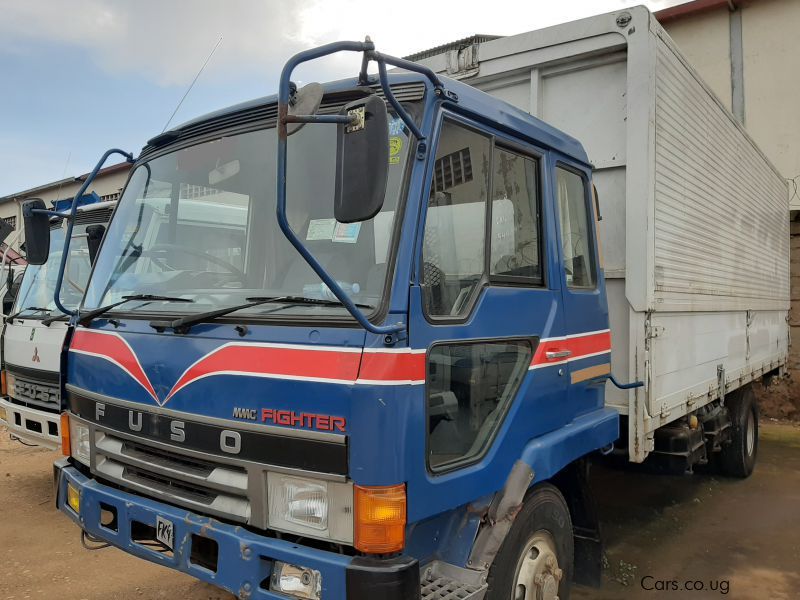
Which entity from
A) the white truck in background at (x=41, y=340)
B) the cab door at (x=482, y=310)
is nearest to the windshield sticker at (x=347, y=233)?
the cab door at (x=482, y=310)

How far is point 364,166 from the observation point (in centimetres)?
184

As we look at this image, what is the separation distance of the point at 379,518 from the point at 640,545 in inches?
133

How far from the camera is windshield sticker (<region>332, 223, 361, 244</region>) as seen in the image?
7.55ft

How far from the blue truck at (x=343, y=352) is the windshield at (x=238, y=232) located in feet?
0.04

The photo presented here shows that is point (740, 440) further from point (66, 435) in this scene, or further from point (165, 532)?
point (66, 435)

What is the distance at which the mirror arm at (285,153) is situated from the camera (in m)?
1.84

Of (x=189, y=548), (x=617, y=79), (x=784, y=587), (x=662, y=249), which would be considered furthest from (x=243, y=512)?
(x=784, y=587)

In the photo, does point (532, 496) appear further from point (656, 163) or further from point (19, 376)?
point (19, 376)

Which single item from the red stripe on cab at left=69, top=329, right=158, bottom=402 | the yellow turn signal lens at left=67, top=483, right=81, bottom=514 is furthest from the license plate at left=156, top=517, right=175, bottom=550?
the yellow turn signal lens at left=67, top=483, right=81, bottom=514

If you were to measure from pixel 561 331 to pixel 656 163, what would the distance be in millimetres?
1280

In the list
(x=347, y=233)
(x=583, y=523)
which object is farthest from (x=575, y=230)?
(x=583, y=523)

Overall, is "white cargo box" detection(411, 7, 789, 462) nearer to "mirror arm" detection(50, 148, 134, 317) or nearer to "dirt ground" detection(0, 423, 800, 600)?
"dirt ground" detection(0, 423, 800, 600)

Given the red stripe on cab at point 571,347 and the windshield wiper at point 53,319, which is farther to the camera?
the windshield wiper at point 53,319

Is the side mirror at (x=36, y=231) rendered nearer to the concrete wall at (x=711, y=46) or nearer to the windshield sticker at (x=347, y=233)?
the windshield sticker at (x=347, y=233)
